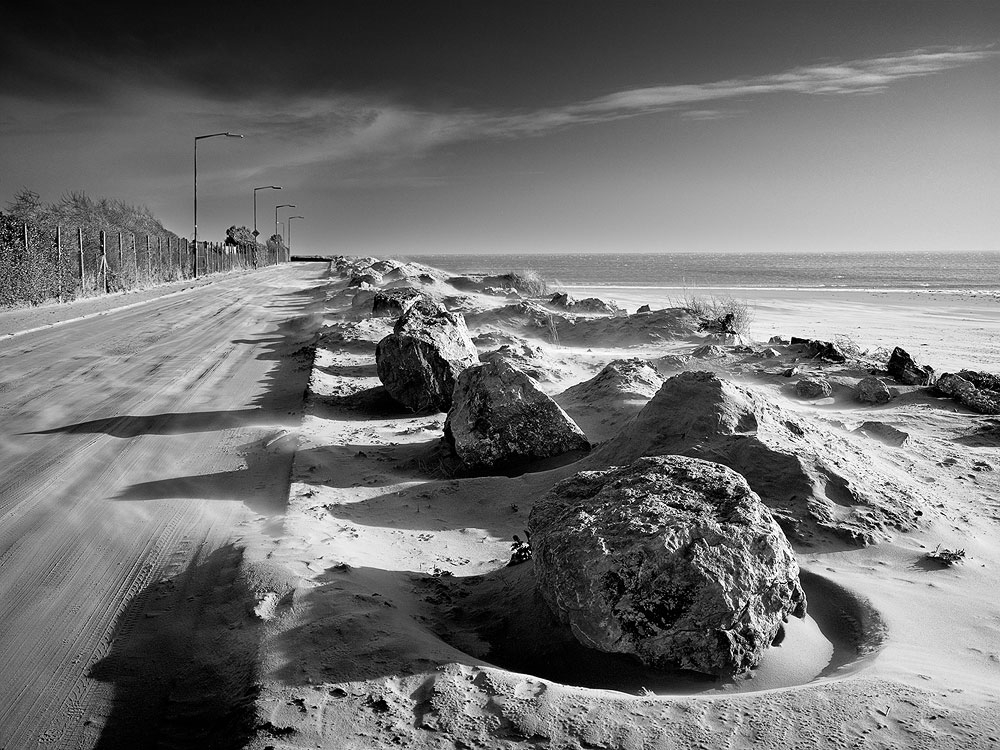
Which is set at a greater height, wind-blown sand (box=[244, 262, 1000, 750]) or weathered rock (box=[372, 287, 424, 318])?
weathered rock (box=[372, 287, 424, 318])

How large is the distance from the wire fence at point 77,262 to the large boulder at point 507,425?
19271mm

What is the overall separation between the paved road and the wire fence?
11.1 metres

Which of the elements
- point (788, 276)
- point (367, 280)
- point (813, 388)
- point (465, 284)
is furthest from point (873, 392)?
point (788, 276)

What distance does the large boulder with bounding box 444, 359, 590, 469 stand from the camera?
625 centimetres

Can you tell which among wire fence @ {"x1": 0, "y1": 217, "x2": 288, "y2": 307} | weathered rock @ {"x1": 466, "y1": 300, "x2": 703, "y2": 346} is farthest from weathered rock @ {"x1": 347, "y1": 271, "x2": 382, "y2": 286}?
weathered rock @ {"x1": 466, "y1": 300, "x2": 703, "y2": 346}

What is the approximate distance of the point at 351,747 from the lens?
100 inches

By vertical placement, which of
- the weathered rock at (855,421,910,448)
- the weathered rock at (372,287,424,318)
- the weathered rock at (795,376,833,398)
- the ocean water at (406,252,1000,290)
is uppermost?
the ocean water at (406,252,1000,290)

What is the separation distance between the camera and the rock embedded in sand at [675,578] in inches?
118

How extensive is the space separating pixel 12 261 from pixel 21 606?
67.5ft

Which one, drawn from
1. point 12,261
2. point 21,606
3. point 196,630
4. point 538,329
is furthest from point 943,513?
point 12,261

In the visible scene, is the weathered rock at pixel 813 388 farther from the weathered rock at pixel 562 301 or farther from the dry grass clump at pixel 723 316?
the weathered rock at pixel 562 301

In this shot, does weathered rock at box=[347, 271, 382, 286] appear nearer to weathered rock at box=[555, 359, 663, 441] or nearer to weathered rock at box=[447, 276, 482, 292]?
weathered rock at box=[447, 276, 482, 292]

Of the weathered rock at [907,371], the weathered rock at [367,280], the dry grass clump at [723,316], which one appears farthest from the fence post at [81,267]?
the weathered rock at [907,371]

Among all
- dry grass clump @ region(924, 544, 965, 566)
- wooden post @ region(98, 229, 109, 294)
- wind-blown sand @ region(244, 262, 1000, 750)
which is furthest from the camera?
wooden post @ region(98, 229, 109, 294)
